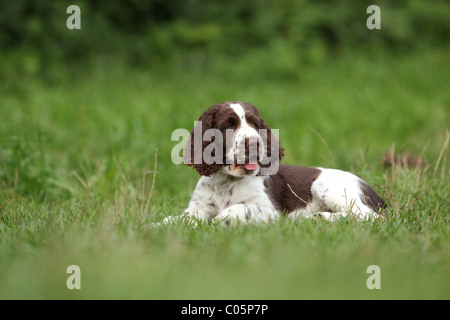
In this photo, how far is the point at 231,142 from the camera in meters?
3.90

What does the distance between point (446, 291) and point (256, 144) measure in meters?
1.55

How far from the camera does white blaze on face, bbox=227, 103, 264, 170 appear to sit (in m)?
3.81

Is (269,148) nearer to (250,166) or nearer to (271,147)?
(271,147)

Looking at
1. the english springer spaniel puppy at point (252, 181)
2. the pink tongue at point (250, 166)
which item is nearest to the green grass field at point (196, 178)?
the english springer spaniel puppy at point (252, 181)

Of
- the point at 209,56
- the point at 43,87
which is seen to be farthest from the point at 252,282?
the point at 209,56

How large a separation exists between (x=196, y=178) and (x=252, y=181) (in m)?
2.22

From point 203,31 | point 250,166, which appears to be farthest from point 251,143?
point 203,31

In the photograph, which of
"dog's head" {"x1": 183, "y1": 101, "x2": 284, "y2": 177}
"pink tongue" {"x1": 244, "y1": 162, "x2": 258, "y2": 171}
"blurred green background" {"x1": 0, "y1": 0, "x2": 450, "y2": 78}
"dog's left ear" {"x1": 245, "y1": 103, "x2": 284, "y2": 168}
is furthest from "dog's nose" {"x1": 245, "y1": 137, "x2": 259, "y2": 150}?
"blurred green background" {"x1": 0, "y1": 0, "x2": 450, "y2": 78}

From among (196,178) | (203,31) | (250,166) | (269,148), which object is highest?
(203,31)

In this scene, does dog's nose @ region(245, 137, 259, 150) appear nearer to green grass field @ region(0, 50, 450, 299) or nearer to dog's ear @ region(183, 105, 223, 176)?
dog's ear @ region(183, 105, 223, 176)

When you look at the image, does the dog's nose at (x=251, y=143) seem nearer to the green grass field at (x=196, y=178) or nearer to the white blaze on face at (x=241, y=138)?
the white blaze on face at (x=241, y=138)

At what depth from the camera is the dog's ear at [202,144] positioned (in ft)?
13.2

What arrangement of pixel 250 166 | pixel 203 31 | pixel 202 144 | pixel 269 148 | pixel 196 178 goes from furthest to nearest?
pixel 203 31
pixel 196 178
pixel 269 148
pixel 202 144
pixel 250 166

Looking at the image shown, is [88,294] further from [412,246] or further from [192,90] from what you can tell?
[192,90]
